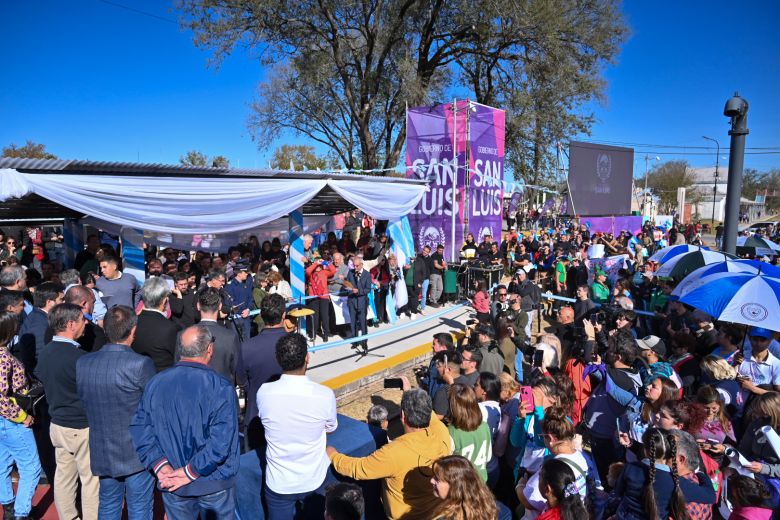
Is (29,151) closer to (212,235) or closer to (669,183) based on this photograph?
(212,235)

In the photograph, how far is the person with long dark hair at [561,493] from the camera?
2.37m

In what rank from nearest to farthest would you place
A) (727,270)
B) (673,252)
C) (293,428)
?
(293,428) < (727,270) < (673,252)

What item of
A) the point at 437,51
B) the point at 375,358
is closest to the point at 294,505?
the point at 375,358

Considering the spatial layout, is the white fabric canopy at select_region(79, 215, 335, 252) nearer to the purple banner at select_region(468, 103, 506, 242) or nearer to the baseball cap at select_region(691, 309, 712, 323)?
the purple banner at select_region(468, 103, 506, 242)

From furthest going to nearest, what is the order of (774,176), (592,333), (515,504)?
(774,176), (592,333), (515,504)

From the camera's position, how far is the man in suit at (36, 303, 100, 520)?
330 cm

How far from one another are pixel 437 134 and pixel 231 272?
723 centimetres

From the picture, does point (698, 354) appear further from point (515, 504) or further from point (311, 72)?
point (311, 72)

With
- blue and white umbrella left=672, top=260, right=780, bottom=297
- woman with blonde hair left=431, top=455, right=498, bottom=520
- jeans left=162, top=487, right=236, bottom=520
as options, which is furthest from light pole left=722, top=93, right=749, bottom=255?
jeans left=162, top=487, right=236, bottom=520

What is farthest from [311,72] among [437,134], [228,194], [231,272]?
[228,194]

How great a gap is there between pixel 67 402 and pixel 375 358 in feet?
16.3

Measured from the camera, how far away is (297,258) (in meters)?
8.23

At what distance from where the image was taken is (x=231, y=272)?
8.55 metres

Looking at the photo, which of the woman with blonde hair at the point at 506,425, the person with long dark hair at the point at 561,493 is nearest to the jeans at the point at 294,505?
the person with long dark hair at the point at 561,493
